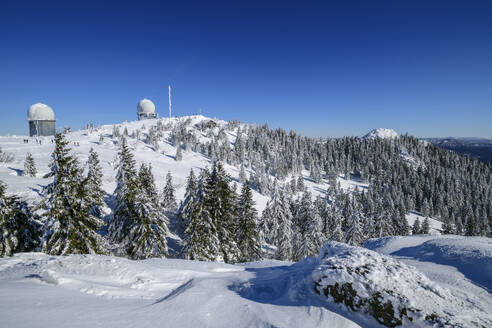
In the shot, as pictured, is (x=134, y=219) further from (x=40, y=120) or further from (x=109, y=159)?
(x=40, y=120)

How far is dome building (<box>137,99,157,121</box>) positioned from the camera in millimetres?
121500

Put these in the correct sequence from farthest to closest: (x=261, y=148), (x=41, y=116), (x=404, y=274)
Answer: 1. (x=261, y=148)
2. (x=41, y=116)
3. (x=404, y=274)

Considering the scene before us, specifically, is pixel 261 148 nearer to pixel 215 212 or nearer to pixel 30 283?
pixel 215 212

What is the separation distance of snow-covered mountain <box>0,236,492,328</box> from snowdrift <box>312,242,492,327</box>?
23 millimetres

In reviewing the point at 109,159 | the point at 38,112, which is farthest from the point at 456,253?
the point at 38,112

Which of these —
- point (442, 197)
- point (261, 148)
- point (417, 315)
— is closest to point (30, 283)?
point (417, 315)

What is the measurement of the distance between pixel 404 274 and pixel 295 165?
103781 mm

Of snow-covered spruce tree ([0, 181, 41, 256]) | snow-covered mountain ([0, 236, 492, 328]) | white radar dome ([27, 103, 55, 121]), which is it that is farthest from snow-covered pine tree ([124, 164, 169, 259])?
white radar dome ([27, 103, 55, 121])

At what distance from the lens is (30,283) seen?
604 centimetres

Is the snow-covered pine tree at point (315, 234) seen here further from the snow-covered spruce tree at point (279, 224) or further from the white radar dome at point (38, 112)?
the white radar dome at point (38, 112)

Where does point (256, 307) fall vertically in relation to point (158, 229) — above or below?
above

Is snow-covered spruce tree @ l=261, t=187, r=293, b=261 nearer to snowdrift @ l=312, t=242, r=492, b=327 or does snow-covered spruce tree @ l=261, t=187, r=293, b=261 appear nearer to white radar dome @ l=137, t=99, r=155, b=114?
snowdrift @ l=312, t=242, r=492, b=327

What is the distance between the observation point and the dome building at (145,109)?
121500 mm

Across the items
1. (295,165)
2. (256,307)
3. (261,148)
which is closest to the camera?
(256,307)
